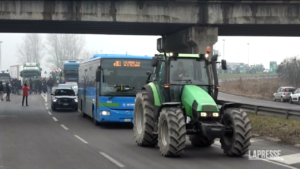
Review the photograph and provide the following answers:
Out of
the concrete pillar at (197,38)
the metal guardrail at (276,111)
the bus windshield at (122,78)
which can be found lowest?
the metal guardrail at (276,111)

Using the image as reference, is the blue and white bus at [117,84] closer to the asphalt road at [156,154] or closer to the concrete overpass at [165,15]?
the asphalt road at [156,154]

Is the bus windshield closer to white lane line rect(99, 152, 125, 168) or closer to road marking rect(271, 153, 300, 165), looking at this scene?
white lane line rect(99, 152, 125, 168)

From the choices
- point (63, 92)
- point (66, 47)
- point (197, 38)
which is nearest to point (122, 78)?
point (197, 38)

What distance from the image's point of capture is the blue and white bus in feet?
69.8

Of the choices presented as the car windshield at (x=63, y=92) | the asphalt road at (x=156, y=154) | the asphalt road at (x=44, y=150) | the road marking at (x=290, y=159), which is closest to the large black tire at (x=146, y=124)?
the asphalt road at (x=156, y=154)

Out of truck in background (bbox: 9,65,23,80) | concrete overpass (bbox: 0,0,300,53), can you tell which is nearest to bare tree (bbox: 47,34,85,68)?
truck in background (bbox: 9,65,23,80)

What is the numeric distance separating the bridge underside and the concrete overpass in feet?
0.21

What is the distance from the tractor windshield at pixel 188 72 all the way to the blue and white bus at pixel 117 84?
721 centimetres

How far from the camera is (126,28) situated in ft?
114

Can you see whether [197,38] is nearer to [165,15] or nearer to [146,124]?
[165,15]

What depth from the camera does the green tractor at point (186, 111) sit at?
42.0 ft

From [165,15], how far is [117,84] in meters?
10.2

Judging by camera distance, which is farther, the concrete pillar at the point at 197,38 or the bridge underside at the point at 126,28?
the bridge underside at the point at 126,28

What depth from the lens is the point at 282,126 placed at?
19109mm
